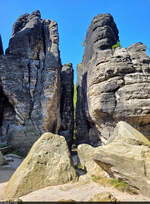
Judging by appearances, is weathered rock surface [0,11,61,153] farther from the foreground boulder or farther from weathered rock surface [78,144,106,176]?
the foreground boulder

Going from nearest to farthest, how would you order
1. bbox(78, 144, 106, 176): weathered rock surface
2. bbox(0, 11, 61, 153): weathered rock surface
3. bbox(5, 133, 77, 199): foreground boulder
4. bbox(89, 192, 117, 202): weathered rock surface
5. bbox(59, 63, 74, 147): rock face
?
1. bbox(89, 192, 117, 202): weathered rock surface
2. bbox(5, 133, 77, 199): foreground boulder
3. bbox(78, 144, 106, 176): weathered rock surface
4. bbox(0, 11, 61, 153): weathered rock surface
5. bbox(59, 63, 74, 147): rock face

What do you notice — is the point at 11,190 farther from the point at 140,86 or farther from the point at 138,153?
the point at 140,86

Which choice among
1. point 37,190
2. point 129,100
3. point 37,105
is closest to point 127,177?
point 37,190

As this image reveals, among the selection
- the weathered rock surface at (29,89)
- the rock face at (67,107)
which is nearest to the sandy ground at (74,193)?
the weathered rock surface at (29,89)

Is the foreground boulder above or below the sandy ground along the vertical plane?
above

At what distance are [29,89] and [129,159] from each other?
34.5 ft

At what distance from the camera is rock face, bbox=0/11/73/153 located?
10.9m

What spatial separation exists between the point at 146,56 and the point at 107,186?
8824 millimetres

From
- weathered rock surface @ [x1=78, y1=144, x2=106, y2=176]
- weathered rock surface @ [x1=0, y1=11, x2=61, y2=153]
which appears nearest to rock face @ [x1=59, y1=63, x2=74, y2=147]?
weathered rock surface @ [x1=0, y1=11, x2=61, y2=153]

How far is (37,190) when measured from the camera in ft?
11.7

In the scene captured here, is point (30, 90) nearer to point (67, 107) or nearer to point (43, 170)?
point (67, 107)

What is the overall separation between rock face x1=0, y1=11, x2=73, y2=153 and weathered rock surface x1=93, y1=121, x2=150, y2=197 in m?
7.54

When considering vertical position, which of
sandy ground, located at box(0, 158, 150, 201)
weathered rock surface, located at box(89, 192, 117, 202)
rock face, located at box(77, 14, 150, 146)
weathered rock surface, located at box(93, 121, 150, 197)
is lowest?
sandy ground, located at box(0, 158, 150, 201)

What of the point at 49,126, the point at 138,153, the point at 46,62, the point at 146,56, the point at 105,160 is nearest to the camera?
the point at 138,153
